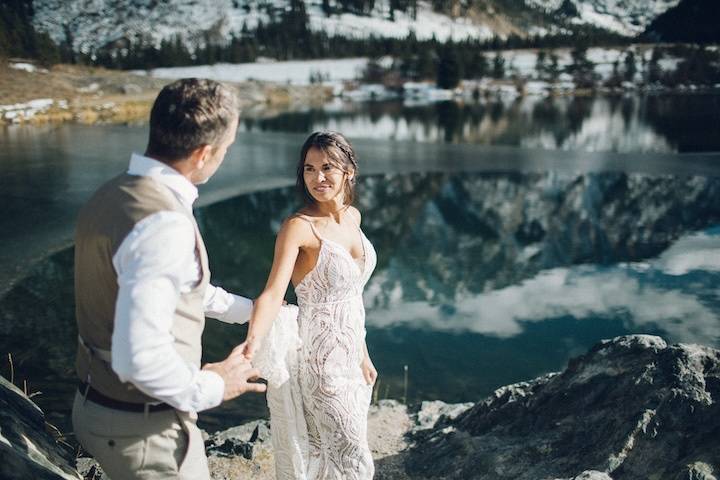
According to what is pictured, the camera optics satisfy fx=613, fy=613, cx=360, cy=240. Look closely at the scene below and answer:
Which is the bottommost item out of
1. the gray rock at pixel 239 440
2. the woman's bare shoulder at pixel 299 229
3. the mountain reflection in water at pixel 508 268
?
the mountain reflection in water at pixel 508 268

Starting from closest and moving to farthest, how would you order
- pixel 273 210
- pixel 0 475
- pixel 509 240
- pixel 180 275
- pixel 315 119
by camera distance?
pixel 180 275 → pixel 0 475 → pixel 509 240 → pixel 273 210 → pixel 315 119

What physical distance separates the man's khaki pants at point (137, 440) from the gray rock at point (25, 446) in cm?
41

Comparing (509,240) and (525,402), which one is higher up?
(525,402)

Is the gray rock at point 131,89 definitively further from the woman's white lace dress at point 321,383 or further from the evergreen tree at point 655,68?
the evergreen tree at point 655,68

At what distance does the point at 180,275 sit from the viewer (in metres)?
2.00

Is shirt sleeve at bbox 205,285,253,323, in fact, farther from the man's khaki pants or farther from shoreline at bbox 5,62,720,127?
shoreline at bbox 5,62,720,127

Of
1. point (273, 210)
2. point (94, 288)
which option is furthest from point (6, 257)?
point (94, 288)

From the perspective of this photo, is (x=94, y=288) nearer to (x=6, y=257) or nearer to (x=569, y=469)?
(x=569, y=469)

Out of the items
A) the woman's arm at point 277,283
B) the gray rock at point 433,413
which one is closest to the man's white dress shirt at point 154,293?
the woman's arm at point 277,283

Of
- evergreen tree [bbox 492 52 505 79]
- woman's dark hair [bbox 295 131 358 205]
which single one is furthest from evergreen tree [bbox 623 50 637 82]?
woman's dark hair [bbox 295 131 358 205]

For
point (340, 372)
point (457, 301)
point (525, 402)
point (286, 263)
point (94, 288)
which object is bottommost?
point (457, 301)

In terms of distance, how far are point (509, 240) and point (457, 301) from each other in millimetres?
3986

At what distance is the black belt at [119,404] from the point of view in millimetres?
2229

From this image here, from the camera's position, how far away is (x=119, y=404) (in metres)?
2.23
